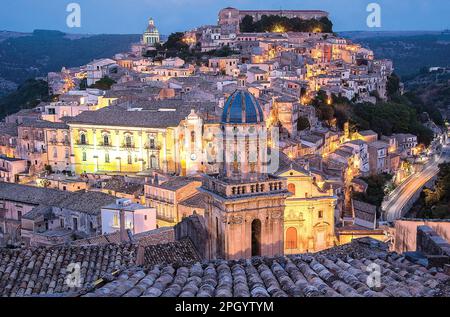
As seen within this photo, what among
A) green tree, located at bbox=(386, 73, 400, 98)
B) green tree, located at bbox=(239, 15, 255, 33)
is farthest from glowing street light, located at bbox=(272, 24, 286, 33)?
green tree, located at bbox=(386, 73, 400, 98)

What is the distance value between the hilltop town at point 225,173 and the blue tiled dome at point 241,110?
0.11 ft

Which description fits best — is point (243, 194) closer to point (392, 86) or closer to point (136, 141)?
point (136, 141)

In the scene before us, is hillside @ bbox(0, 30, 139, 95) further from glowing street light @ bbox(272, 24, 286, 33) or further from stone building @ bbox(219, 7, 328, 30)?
glowing street light @ bbox(272, 24, 286, 33)

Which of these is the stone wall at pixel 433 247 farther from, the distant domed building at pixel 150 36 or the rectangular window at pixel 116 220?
the distant domed building at pixel 150 36

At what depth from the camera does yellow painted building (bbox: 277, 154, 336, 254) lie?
74.5 ft

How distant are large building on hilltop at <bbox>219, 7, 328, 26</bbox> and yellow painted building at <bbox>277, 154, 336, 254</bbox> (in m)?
54.8

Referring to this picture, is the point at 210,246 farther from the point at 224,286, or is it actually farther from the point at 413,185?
the point at 413,185

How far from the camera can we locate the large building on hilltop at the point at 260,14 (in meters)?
76.1

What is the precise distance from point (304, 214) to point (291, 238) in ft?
3.04

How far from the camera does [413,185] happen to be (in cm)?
4438

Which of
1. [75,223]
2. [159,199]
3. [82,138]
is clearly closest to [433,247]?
[159,199]

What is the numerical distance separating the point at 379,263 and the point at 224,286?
243cm

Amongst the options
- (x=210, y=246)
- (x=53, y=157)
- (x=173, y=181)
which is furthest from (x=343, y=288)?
(x=53, y=157)

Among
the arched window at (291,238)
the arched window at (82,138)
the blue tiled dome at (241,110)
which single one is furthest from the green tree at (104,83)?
the blue tiled dome at (241,110)
